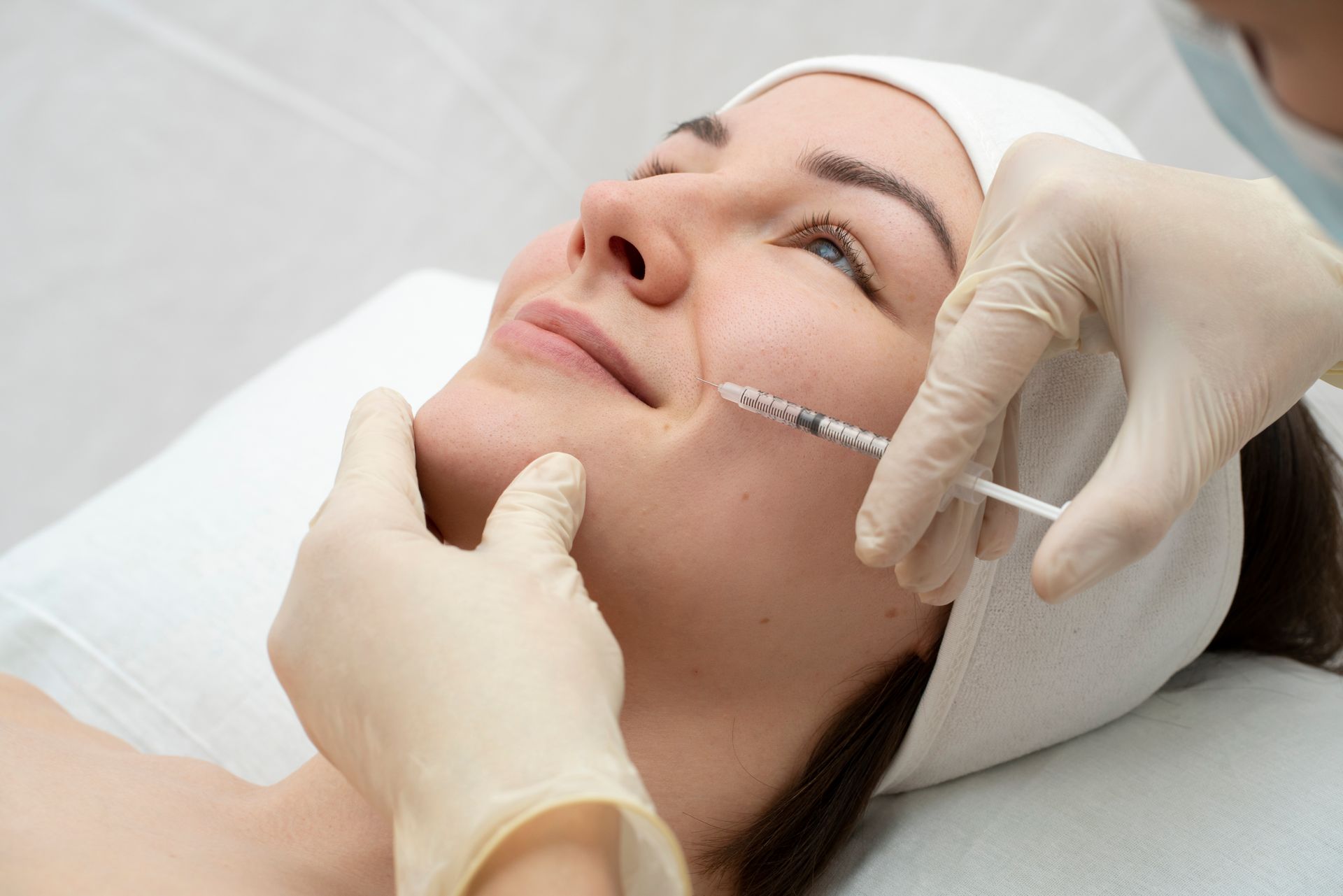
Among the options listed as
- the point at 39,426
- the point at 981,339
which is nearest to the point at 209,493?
the point at 39,426

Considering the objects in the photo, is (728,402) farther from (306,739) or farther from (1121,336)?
(306,739)

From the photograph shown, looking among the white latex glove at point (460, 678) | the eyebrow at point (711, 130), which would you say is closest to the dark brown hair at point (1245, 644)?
the white latex glove at point (460, 678)

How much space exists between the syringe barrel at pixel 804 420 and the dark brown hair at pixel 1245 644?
34 cm

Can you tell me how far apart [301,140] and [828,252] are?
1.89m

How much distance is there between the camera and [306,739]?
1669 millimetres

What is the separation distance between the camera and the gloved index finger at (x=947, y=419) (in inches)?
38.3

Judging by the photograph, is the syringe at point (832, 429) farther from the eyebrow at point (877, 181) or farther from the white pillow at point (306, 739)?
the white pillow at point (306, 739)

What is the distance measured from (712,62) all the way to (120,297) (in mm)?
1572

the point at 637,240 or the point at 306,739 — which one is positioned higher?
the point at 637,240

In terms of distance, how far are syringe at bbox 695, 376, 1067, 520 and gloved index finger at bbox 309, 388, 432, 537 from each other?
334 millimetres

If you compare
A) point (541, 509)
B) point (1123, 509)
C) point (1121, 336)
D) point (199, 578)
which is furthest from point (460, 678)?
point (199, 578)

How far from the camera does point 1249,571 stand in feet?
5.10

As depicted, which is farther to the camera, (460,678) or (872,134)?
(872,134)

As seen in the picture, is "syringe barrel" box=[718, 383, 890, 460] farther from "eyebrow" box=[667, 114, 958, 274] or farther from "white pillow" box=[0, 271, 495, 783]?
"white pillow" box=[0, 271, 495, 783]
